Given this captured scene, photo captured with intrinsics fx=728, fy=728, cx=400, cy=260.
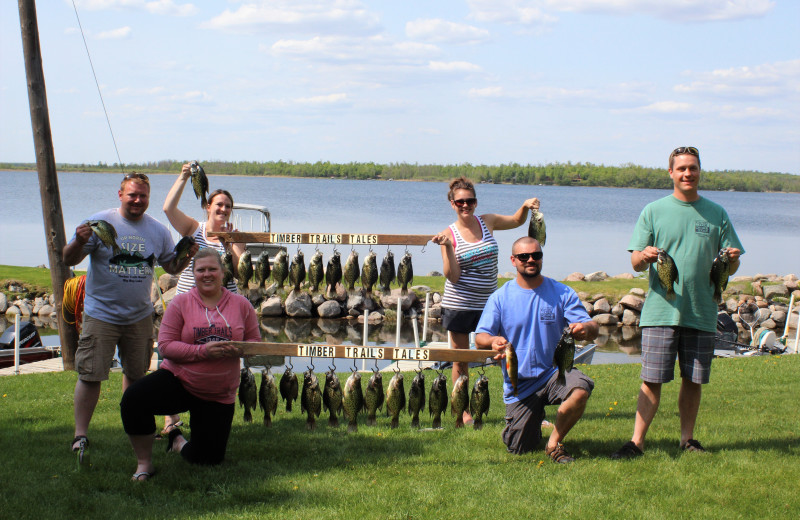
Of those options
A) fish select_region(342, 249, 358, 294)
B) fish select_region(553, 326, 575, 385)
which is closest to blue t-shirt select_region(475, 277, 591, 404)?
fish select_region(553, 326, 575, 385)

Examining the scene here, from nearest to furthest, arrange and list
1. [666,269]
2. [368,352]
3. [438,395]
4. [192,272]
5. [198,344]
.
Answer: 1. [198,344]
2. [666,269]
3. [368,352]
4. [438,395]
5. [192,272]

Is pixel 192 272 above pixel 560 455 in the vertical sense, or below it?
above

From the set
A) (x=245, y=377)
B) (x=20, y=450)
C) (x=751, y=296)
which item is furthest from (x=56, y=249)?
(x=751, y=296)

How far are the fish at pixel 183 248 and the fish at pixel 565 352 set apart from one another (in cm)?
313

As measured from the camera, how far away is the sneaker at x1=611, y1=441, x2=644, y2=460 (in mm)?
6141

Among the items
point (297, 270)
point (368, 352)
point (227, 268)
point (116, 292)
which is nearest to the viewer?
point (368, 352)

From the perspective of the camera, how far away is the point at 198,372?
5574 mm

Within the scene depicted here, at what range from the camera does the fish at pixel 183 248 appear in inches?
239

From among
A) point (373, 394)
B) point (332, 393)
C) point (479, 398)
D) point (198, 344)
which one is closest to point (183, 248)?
point (198, 344)

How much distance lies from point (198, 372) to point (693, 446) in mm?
4218

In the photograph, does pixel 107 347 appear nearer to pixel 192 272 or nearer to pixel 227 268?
pixel 192 272

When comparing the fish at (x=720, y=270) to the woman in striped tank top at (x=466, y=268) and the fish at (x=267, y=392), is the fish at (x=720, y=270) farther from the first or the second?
the fish at (x=267, y=392)

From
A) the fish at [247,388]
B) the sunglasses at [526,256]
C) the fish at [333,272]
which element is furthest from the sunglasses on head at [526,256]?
the fish at [247,388]

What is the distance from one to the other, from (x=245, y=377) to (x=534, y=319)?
2446 mm
